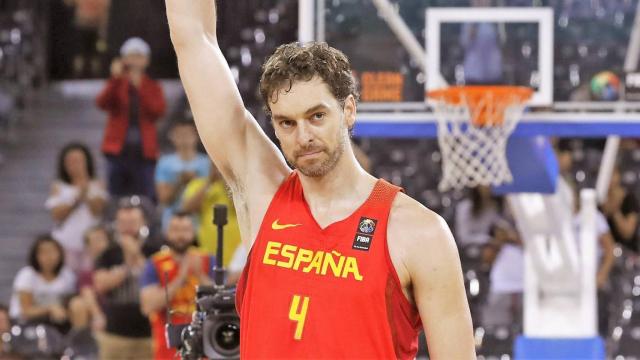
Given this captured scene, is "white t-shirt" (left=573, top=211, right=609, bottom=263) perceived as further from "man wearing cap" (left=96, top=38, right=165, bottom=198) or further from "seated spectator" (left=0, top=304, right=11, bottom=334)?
"seated spectator" (left=0, top=304, right=11, bottom=334)

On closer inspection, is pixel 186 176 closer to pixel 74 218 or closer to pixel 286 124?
pixel 74 218

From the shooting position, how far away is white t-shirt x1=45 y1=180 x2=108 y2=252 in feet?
33.7

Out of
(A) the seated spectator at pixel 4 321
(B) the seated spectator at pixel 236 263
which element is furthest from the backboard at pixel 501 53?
(A) the seated spectator at pixel 4 321

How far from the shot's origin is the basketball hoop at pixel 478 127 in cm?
682

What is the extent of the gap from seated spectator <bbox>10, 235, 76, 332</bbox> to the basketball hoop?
13.1 ft

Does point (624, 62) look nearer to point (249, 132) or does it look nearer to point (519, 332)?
point (519, 332)

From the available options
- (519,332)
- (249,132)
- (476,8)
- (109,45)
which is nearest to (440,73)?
(476,8)

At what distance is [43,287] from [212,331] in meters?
5.38

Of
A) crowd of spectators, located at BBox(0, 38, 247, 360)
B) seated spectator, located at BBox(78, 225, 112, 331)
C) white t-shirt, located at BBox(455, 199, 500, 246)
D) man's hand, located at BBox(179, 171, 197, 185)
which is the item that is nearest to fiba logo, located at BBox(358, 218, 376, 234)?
crowd of spectators, located at BBox(0, 38, 247, 360)

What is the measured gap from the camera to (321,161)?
10.3ft

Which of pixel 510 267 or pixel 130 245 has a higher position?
pixel 130 245

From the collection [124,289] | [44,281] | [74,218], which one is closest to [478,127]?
[124,289]

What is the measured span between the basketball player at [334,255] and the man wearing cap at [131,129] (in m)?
7.61

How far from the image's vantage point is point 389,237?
3127mm
